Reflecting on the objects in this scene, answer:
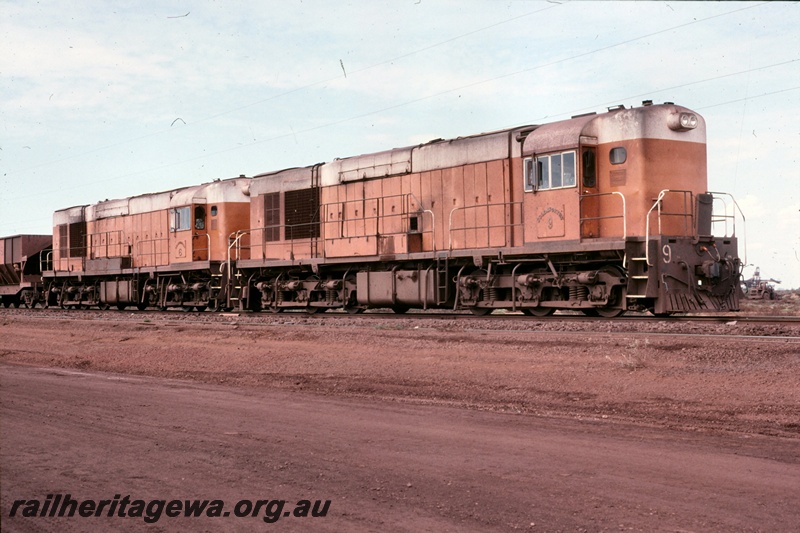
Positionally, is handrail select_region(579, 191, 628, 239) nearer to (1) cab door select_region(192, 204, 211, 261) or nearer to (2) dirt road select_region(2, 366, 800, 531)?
(2) dirt road select_region(2, 366, 800, 531)

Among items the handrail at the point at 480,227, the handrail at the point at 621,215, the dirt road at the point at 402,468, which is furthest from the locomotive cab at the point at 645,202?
the dirt road at the point at 402,468

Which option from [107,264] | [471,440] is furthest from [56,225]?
[471,440]

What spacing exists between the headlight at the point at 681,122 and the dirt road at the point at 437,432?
479 cm

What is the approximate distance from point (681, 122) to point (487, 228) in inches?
195

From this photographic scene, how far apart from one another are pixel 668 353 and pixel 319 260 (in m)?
13.1

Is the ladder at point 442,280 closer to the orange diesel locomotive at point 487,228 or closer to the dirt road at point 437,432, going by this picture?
the orange diesel locomotive at point 487,228

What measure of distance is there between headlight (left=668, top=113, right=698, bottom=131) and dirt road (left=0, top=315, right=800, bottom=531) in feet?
15.7

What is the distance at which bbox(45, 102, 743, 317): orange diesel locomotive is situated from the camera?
658 inches

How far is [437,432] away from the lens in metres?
8.29

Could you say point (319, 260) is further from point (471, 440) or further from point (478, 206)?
point (471, 440)

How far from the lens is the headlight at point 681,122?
55.5 feet

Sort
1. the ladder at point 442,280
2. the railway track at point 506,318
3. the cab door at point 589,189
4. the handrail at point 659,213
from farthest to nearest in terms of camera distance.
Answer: the ladder at point 442,280 → the cab door at point 589,189 → the handrail at point 659,213 → the railway track at point 506,318

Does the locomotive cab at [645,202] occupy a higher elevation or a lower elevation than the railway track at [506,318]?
higher

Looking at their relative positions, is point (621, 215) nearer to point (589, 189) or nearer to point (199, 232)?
point (589, 189)
